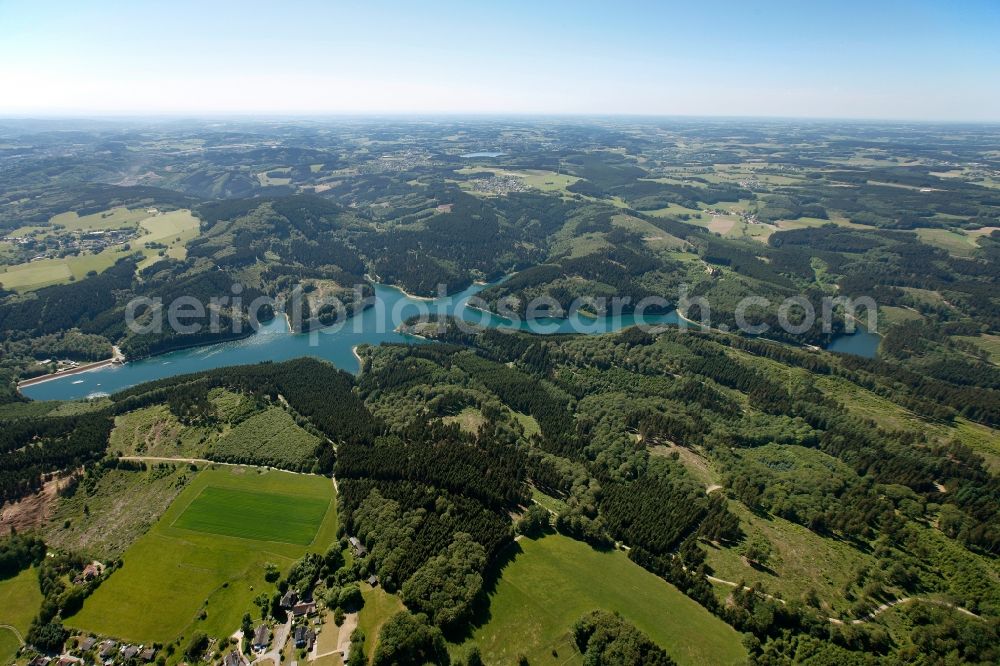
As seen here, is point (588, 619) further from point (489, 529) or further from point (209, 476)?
point (209, 476)

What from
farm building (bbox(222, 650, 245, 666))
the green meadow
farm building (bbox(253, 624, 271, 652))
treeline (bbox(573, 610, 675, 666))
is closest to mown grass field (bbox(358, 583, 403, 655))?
farm building (bbox(253, 624, 271, 652))

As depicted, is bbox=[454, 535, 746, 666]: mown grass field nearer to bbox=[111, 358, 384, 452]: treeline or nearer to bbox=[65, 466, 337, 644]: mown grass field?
bbox=[65, 466, 337, 644]: mown grass field

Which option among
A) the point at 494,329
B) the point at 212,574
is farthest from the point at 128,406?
the point at 494,329

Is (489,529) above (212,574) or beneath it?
above

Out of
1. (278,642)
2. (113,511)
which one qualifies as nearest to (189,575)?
(278,642)

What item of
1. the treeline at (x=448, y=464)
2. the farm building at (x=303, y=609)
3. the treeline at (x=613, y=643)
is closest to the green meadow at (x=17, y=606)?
the farm building at (x=303, y=609)
